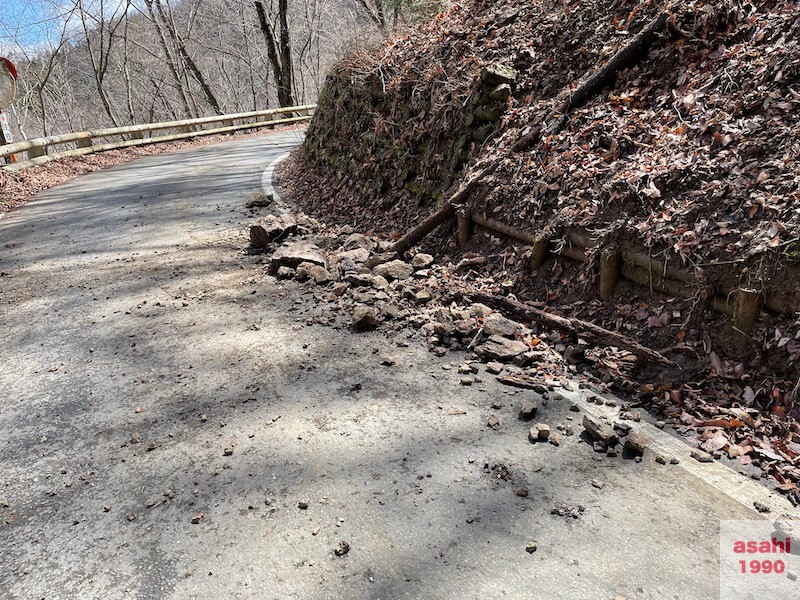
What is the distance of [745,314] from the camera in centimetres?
399

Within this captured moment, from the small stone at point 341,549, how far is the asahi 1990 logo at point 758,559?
182cm

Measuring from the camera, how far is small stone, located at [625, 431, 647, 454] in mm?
3525

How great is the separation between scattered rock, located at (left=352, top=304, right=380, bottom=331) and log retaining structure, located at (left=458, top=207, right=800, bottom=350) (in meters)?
1.75

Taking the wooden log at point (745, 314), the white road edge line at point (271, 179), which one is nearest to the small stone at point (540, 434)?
the wooden log at point (745, 314)

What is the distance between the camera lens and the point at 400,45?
407 inches

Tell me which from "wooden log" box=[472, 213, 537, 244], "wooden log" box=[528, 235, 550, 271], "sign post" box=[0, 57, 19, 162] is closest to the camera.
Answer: "wooden log" box=[528, 235, 550, 271]

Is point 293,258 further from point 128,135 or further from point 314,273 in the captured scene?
point 128,135

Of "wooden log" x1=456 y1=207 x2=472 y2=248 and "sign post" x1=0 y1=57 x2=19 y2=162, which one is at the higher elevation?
"sign post" x1=0 y1=57 x2=19 y2=162

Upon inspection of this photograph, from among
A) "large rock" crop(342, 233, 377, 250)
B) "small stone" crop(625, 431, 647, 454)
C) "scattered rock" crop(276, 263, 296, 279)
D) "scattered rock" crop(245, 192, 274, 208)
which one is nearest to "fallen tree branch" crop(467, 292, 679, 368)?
"small stone" crop(625, 431, 647, 454)

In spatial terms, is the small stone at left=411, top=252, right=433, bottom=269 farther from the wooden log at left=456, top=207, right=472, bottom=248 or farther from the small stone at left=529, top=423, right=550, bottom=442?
the small stone at left=529, top=423, right=550, bottom=442

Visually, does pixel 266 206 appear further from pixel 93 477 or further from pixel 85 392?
pixel 93 477

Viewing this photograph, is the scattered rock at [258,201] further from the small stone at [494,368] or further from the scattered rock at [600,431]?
the scattered rock at [600,431]

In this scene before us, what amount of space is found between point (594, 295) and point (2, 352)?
5686mm

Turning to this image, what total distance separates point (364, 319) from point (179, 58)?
3484cm
